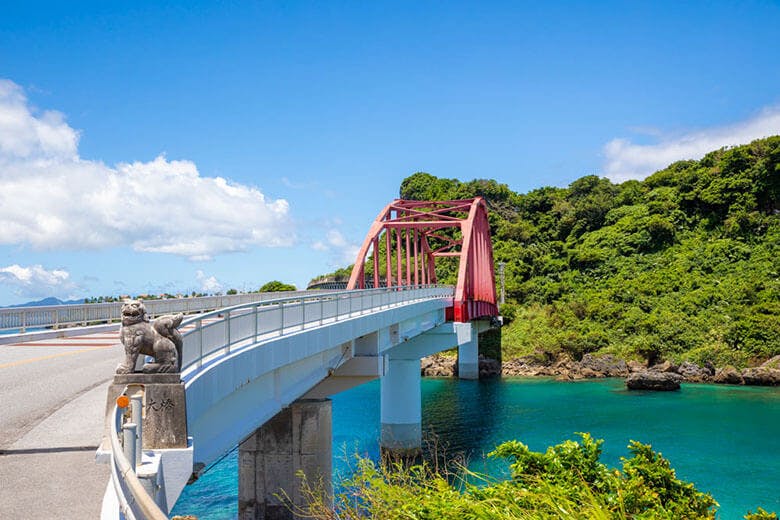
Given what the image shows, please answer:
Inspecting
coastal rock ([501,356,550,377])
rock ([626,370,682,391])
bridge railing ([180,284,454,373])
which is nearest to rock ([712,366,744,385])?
rock ([626,370,682,391])

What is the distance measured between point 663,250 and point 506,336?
707 inches

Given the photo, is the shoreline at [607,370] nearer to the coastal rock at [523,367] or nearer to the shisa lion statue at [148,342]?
the coastal rock at [523,367]

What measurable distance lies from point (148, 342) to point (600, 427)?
31.0 meters

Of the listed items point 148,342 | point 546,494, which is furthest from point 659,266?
point 148,342

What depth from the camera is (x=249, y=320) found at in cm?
1243

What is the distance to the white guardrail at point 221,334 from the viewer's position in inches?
159

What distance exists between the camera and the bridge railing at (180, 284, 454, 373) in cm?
966

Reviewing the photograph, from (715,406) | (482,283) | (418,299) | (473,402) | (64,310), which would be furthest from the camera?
(482,283)

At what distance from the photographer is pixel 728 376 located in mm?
48219

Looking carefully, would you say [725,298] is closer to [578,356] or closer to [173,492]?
[578,356]

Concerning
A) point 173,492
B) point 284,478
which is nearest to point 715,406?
point 284,478

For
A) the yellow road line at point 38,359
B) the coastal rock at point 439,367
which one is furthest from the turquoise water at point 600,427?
the yellow road line at point 38,359

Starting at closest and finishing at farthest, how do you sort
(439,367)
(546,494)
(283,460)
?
(546,494) < (283,460) < (439,367)

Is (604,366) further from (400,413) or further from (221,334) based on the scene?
(221,334)
